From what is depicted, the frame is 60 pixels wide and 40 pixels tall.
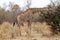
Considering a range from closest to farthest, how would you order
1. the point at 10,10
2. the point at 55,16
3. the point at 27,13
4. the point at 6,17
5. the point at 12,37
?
the point at 12,37 → the point at 55,16 → the point at 27,13 → the point at 6,17 → the point at 10,10

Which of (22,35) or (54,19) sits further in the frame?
(54,19)

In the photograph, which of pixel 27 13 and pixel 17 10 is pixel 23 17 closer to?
pixel 27 13

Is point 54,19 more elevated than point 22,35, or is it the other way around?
point 54,19

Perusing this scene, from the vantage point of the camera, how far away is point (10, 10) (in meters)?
34.8

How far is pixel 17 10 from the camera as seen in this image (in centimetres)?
3603

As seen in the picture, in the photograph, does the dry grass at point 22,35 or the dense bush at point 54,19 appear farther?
the dense bush at point 54,19

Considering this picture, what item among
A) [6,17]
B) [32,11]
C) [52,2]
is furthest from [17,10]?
[52,2]

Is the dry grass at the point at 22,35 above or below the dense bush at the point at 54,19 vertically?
below

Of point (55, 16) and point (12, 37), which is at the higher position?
point (55, 16)

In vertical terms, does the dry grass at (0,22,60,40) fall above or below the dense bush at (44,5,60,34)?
below

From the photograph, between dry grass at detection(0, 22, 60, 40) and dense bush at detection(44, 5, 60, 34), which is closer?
dry grass at detection(0, 22, 60, 40)

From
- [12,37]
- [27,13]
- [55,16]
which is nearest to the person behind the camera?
[12,37]

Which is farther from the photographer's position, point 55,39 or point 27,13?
point 27,13

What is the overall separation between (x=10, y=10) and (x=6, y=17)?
3.74 metres
